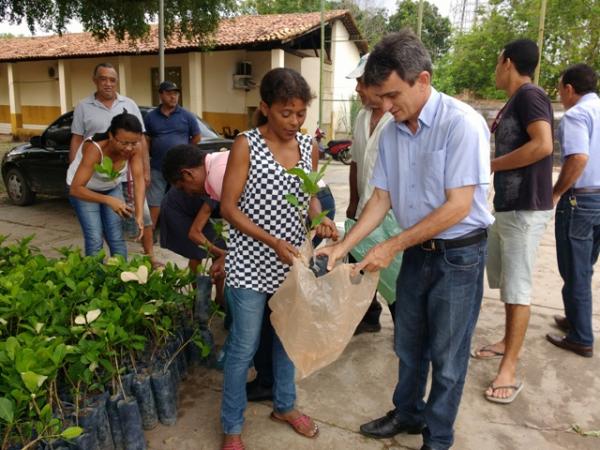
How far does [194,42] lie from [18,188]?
7.70 metres

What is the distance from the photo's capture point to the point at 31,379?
1.71 meters

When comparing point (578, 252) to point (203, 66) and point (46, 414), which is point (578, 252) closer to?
point (46, 414)

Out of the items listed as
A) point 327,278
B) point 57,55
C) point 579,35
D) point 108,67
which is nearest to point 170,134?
point 108,67

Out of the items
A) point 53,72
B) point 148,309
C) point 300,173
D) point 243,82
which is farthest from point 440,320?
point 53,72

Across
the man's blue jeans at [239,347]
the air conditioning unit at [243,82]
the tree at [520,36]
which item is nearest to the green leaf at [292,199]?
the man's blue jeans at [239,347]

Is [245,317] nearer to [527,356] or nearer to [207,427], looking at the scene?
[207,427]

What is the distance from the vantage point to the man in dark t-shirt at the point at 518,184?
2547mm

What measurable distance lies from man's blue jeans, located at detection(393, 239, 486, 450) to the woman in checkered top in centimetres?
45

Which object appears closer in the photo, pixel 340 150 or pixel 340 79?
pixel 340 150

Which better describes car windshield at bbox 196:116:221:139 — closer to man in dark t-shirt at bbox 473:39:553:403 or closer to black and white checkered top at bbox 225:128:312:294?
man in dark t-shirt at bbox 473:39:553:403

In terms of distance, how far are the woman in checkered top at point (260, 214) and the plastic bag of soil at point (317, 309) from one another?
0.12 meters

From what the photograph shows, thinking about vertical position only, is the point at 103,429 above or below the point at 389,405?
above

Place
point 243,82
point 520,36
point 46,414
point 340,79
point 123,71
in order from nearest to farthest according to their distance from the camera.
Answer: point 46,414, point 243,82, point 123,71, point 340,79, point 520,36

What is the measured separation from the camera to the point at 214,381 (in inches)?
112
